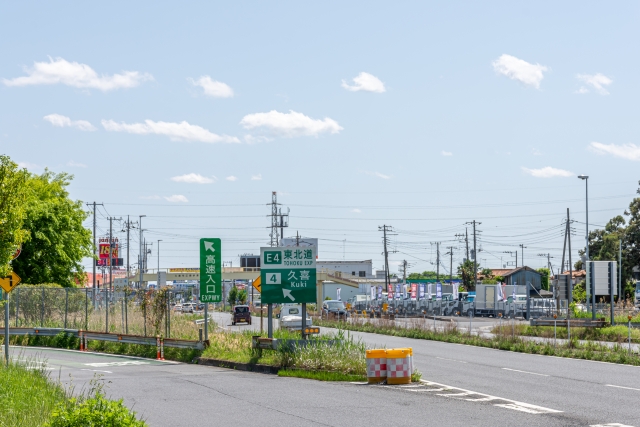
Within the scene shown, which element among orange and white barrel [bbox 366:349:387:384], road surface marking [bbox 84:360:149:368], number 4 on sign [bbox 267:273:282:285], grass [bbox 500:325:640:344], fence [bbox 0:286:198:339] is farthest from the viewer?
grass [bbox 500:325:640:344]

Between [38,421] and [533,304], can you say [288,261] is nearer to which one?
[38,421]

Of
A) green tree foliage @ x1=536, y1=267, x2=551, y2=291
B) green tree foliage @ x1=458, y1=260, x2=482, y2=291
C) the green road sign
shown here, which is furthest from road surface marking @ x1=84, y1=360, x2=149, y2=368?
green tree foliage @ x1=536, y1=267, x2=551, y2=291

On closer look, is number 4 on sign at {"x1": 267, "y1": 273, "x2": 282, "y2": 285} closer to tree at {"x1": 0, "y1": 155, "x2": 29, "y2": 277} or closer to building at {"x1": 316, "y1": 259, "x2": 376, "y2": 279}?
tree at {"x1": 0, "y1": 155, "x2": 29, "y2": 277}

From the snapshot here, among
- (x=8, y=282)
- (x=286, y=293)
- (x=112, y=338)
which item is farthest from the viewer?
(x=112, y=338)

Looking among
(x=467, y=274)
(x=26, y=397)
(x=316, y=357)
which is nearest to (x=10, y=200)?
(x=316, y=357)

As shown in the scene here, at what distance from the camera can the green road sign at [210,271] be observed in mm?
26219

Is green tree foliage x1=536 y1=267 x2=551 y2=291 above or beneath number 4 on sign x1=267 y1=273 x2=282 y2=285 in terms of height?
beneath

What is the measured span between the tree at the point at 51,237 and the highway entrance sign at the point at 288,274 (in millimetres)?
22150

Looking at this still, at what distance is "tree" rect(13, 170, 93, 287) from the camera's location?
43562 millimetres

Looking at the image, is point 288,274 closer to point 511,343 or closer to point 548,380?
point 548,380

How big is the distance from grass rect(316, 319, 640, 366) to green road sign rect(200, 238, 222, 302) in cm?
1060

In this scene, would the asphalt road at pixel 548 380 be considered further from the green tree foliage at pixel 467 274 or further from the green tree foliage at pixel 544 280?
the green tree foliage at pixel 544 280

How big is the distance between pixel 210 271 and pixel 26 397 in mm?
14616

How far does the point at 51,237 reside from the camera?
4428cm
